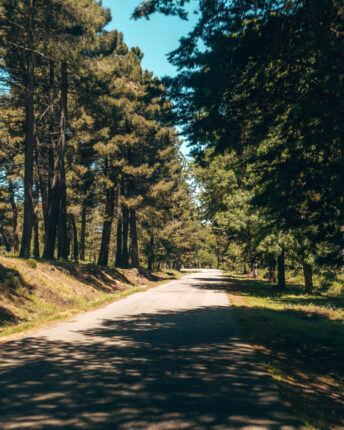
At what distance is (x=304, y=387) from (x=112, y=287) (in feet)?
49.9

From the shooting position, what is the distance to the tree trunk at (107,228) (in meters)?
22.5

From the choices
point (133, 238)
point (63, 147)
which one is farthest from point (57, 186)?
point (133, 238)

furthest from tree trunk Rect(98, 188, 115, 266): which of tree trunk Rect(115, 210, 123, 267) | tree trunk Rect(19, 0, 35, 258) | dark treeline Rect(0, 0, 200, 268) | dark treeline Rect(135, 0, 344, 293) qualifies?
dark treeline Rect(135, 0, 344, 293)

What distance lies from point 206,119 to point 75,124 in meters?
15.7

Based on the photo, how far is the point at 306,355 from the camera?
6.54 meters

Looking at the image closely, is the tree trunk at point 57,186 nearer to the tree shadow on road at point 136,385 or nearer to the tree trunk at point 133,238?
the tree trunk at point 133,238

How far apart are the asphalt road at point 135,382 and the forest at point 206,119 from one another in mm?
3075

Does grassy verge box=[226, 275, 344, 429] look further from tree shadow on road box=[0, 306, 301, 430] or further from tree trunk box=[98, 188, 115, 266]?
tree trunk box=[98, 188, 115, 266]

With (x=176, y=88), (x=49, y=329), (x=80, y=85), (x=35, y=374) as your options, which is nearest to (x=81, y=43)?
(x=80, y=85)

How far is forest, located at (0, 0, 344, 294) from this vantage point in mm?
5379

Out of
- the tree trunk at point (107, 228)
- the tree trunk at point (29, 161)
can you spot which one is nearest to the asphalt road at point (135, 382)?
the tree trunk at point (29, 161)

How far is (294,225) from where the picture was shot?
6.54 meters

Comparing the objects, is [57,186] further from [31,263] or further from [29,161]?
[31,263]

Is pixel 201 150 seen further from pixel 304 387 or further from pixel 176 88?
pixel 304 387
